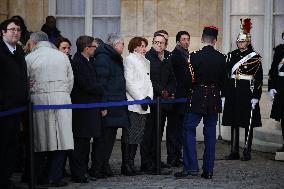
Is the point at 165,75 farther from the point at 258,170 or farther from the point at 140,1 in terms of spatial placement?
the point at 140,1

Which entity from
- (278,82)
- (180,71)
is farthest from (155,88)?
(278,82)

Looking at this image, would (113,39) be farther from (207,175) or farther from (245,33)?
(245,33)

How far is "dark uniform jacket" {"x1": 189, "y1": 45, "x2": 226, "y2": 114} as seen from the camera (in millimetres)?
10984

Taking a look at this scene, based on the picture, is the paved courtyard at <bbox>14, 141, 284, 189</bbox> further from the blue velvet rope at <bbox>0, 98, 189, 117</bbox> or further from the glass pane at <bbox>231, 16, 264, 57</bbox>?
the glass pane at <bbox>231, 16, 264, 57</bbox>

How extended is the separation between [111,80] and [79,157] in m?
1.06

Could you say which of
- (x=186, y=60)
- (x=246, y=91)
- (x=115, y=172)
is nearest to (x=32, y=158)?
(x=115, y=172)

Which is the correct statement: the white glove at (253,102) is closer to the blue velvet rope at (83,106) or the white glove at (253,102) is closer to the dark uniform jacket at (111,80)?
the blue velvet rope at (83,106)

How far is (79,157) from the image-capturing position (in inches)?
423

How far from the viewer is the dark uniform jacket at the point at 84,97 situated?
10.6 metres

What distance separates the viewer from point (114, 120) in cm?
1116

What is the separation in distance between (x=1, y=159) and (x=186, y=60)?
344 centimetres

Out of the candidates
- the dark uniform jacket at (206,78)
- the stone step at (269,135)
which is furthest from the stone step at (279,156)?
the dark uniform jacket at (206,78)

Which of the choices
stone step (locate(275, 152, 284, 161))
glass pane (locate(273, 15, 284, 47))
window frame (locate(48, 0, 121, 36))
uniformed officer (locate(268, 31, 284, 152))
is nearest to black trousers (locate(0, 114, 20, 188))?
stone step (locate(275, 152, 284, 161))

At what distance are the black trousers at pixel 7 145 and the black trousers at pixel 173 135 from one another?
3.02m
